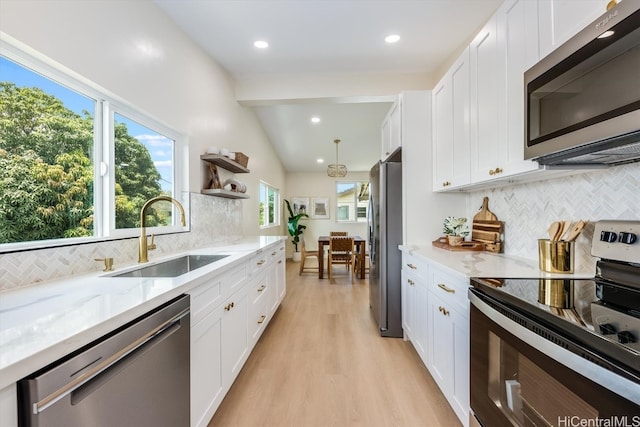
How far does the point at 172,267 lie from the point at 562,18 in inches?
99.9

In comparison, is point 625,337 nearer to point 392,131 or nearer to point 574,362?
point 574,362

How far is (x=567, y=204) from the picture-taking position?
1551mm

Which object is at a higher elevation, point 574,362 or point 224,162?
point 224,162

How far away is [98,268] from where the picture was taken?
4.98ft

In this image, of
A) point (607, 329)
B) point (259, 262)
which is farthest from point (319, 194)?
point (607, 329)

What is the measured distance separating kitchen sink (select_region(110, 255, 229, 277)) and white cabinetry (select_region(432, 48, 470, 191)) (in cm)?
189

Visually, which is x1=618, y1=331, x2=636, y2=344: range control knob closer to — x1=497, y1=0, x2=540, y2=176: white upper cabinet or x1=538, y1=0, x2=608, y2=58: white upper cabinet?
x1=497, y1=0, x2=540, y2=176: white upper cabinet

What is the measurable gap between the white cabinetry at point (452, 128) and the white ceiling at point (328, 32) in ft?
1.79

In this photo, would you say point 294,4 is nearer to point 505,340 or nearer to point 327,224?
point 505,340

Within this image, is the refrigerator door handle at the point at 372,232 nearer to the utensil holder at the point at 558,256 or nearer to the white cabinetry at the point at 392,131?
the white cabinetry at the point at 392,131

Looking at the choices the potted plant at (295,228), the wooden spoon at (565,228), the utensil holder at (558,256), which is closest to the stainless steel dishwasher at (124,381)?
the utensil holder at (558,256)

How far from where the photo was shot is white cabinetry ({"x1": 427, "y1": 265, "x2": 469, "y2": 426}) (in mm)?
1391

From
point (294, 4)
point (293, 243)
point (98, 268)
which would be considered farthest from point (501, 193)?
point (293, 243)

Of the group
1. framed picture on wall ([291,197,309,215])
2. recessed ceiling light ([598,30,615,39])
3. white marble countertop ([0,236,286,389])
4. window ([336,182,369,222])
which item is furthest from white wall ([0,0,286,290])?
window ([336,182,369,222])
